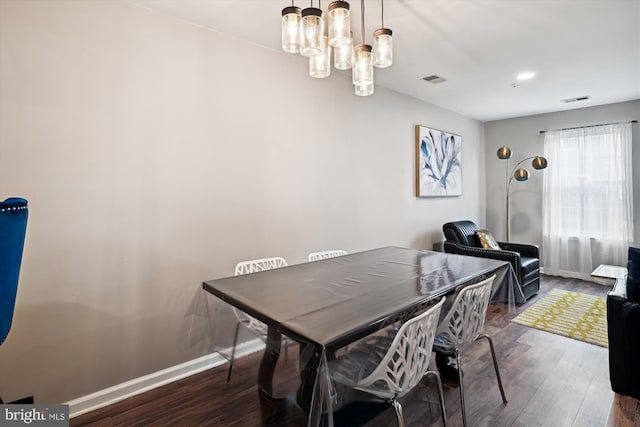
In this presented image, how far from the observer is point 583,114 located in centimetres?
477

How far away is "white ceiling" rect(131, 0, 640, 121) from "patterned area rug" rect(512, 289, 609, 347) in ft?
8.49

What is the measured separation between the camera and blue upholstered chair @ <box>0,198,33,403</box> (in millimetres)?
941

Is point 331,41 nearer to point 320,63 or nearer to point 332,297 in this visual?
point 320,63

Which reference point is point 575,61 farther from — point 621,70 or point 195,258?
point 195,258

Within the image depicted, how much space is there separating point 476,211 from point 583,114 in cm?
207

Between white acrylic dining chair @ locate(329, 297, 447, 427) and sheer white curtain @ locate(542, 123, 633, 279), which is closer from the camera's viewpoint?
white acrylic dining chair @ locate(329, 297, 447, 427)

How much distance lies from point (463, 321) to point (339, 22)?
1.71 meters

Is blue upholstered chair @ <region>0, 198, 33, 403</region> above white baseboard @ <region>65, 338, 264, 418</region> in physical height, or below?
above

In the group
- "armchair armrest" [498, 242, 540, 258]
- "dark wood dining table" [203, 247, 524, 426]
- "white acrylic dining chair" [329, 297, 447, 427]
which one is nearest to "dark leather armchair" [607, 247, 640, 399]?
"dark wood dining table" [203, 247, 524, 426]

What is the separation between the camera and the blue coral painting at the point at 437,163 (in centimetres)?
433

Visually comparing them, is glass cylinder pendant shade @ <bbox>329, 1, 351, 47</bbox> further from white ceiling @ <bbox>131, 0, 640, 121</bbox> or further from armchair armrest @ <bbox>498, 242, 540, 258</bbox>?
armchair armrest @ <bbox>498, 242, 540, 258</bbox>

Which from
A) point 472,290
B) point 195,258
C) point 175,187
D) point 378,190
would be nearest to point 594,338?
point 472,290

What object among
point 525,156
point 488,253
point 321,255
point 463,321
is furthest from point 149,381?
point 525,156

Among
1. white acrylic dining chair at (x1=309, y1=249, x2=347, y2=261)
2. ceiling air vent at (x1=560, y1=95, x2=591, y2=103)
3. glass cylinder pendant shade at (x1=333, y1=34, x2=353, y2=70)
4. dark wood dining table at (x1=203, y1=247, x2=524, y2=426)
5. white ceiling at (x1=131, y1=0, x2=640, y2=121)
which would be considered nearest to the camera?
dark wood dining table at (x1=203, y1=247, x2=524, y2=426)
